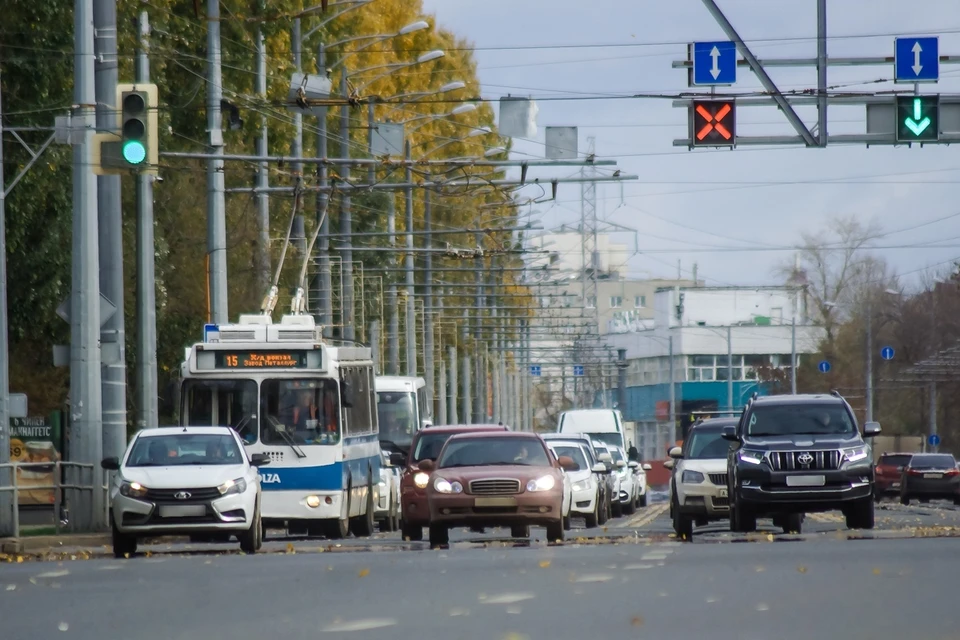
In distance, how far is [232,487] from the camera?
24391mm

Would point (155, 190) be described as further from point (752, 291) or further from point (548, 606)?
point (752, 291)

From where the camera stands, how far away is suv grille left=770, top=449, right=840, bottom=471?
81.1ft

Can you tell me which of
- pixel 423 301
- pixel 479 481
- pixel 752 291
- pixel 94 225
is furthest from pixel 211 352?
pixel 752 291

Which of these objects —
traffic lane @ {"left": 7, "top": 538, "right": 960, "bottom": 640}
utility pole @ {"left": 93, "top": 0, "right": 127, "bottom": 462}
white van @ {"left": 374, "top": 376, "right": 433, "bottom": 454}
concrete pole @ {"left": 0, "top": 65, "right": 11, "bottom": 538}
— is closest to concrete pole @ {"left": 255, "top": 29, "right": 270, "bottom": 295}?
white van @ {"left": 374, "top": 376, "right": 433, "bottom": 454}

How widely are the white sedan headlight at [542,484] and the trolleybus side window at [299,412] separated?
187 inches

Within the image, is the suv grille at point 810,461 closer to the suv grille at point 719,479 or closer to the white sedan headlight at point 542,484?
the white sedan headlight at point 542,484

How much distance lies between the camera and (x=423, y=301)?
256 ft

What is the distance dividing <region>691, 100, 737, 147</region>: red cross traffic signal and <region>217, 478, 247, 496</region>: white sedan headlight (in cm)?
861

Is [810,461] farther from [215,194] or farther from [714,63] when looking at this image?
[215,194]

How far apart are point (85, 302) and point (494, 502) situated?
7.08 meters

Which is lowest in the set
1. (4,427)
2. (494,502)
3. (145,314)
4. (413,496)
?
(413,496)

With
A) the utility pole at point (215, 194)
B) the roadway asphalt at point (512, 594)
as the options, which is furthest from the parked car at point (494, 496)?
the utility pole at point (215, 194)

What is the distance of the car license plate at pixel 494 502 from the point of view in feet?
80.7

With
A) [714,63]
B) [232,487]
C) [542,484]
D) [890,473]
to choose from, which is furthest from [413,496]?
[890,473]
